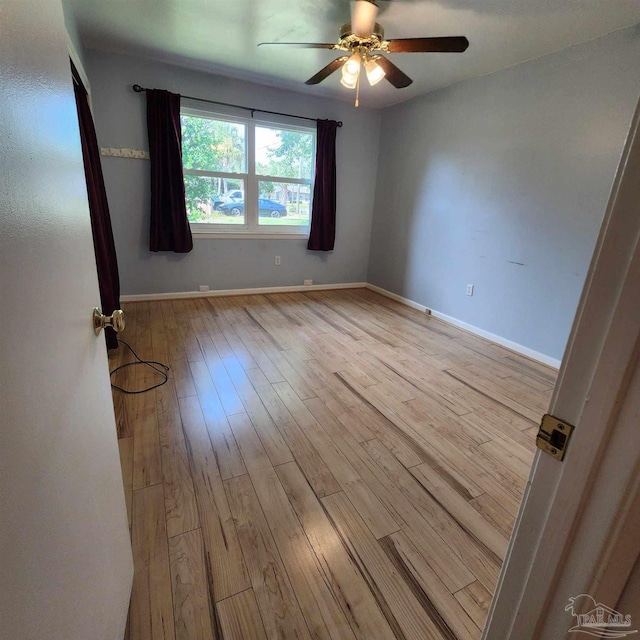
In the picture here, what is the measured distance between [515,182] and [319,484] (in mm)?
3087

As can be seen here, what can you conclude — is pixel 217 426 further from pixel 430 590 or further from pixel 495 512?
pixel 495 512

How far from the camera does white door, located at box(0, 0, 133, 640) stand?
0.42 meters

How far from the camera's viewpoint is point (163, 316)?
359 cm

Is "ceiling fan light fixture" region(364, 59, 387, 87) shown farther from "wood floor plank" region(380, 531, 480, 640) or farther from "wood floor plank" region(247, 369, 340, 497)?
"wood floor plank" region(380, 531, 480, 640)

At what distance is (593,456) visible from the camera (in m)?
0.43

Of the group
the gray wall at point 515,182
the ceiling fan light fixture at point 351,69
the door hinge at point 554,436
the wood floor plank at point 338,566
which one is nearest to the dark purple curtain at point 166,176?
the ceiling fan light fixture at point 351,69

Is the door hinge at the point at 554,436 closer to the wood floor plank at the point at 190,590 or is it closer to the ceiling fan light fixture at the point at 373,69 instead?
the wood floor plank at the point at 190,590

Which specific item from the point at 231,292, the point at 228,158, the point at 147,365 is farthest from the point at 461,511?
the point at 228,158

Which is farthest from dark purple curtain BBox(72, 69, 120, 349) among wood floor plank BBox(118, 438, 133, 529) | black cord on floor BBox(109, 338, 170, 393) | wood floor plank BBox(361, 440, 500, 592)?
wood floor plank BBox(361, 440, 500, 592)

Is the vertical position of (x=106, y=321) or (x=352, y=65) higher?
(x=352, y=65)

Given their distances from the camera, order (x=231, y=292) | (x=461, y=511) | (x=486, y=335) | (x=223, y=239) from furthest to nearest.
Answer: (x=231, y=292)
(x=223, y=239)
(x=486, y=335)
(x=461, y=511)

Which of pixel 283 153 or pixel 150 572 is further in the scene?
pixel 283 153

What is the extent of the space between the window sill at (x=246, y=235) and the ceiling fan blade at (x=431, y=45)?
259cm

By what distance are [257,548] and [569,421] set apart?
3.95 ft
